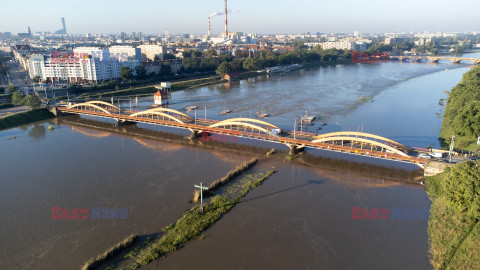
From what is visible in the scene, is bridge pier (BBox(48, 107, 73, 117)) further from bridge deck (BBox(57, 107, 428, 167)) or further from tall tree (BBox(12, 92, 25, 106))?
bridge deck (BBox(57, 107, 428, 167))

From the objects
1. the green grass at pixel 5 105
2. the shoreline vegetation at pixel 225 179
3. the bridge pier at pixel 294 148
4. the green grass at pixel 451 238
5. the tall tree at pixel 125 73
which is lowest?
the green grass at pixel 451 238

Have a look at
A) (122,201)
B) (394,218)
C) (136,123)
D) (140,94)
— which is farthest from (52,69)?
(394,218)

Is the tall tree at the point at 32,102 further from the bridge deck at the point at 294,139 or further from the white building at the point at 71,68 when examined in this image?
the white building at the point at 71,68

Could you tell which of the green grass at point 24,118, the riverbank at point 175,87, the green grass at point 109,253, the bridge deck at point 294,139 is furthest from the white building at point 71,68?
the green grass at point 109,253

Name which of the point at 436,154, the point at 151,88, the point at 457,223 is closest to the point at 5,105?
the point at 151,88

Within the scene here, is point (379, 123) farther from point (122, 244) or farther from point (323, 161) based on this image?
point (122, 244)

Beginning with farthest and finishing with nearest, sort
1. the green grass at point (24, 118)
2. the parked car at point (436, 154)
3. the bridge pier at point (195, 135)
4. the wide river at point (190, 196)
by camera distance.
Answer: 1. the green grass at point (24, 118)
2. the bridge pier at point (195, 135)
3. the parked car at point (436, 154)
4. the wide river at point (190, 196)
